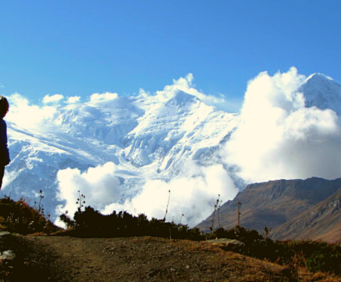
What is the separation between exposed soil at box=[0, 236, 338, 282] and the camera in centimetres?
1132

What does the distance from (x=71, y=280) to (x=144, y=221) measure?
6.12 meters

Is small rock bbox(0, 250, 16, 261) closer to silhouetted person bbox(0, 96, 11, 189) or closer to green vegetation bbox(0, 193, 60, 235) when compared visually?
silhouetted person bbox(0, 96, 11, 189)

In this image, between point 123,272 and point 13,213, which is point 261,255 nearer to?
point 123,272

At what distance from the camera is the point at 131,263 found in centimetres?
1245

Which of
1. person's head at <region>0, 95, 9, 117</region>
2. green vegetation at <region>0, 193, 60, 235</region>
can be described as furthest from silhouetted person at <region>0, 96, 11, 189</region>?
green vegetation at <region>0, 193, 60, 235</region>

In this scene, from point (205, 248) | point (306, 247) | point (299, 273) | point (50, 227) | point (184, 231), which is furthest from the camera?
point (50, 227)

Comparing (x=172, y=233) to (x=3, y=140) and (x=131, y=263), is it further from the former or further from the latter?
(x=3, y=140)

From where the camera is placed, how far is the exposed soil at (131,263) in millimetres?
11324

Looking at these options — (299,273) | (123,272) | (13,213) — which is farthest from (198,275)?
(13,213)

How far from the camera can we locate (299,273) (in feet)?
41.2

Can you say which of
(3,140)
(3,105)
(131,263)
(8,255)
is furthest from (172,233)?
(3,105)

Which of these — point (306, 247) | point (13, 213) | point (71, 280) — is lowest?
point (71, 280)

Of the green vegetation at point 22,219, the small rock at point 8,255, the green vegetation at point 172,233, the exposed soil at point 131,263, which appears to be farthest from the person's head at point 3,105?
the green vegetation at point 22,219

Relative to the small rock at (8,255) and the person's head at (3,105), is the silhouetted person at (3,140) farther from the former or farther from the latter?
the small rock at (8,255)
